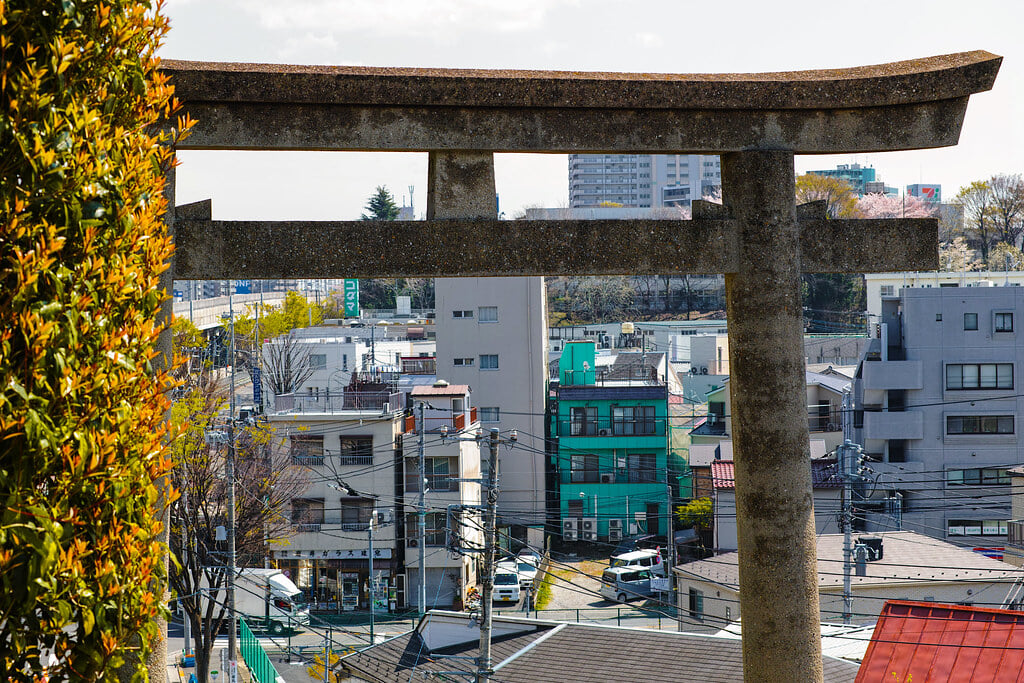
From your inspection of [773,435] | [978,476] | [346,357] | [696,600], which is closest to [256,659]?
[696,600]

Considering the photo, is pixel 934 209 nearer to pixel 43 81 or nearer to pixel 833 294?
pixel 833 294

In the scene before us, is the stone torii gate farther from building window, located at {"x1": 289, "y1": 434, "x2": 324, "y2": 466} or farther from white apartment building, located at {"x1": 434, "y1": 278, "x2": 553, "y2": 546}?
white apartment building, located at {"x1": 434, "y1": 278, "x2": 553, "y2": 546}

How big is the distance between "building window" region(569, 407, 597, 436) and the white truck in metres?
9.59

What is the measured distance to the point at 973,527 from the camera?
83.1ft

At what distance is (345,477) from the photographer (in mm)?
25391

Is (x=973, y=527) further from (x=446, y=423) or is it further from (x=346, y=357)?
(x=346, y=357)

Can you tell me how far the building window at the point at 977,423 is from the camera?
85.3 ft

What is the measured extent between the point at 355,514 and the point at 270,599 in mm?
3464

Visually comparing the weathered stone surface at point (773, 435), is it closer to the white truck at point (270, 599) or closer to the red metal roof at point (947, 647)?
the red metal roof at point (947, 647)

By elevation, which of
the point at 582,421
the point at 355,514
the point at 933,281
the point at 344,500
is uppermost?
the point at 933,281

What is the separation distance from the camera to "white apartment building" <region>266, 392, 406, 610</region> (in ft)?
83.2

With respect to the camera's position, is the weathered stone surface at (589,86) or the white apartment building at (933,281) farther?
the white apartment building at (933,281)

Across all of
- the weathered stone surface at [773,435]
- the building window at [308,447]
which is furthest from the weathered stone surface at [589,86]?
the building window at [308,447]

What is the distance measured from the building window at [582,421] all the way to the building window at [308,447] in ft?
26.5
